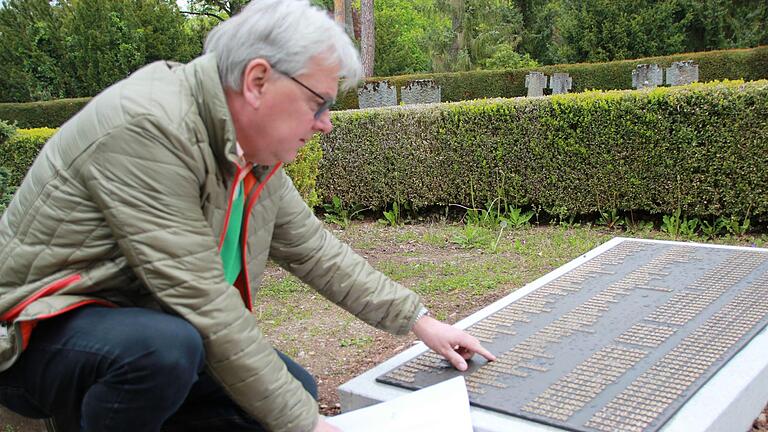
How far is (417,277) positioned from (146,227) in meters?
3.60

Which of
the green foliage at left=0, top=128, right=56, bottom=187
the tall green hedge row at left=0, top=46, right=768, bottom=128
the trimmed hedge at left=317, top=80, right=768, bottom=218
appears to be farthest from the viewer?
the tall green hedge row at left=0, top=46, right=768, bottom=128

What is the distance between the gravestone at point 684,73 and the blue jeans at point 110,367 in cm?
986

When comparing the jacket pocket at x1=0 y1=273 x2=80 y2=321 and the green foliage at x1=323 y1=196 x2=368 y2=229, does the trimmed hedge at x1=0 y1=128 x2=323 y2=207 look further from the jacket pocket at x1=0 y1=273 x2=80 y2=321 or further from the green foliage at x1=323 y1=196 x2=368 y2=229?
the jacket pocket at x1=0 y1=273 x2=80 y2=321

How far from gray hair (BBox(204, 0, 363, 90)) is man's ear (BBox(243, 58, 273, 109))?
13mm

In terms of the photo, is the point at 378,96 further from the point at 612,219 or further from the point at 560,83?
the point at 612,219

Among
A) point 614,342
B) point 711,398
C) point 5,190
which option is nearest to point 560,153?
point 614,342

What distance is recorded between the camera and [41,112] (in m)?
18.0

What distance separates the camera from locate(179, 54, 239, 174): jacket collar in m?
1.74

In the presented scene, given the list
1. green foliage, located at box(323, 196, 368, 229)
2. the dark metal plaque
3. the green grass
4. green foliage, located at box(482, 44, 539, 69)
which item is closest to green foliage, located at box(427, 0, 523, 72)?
green foliage, located at box(482, 44, 539, 69)

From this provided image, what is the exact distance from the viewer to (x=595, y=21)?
74.6ft

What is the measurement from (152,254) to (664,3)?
935 inches

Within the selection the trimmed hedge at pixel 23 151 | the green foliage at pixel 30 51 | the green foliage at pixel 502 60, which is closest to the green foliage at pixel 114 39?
the green foliage at pixel 30 51

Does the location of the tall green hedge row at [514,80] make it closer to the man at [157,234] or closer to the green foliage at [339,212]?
the green foliage at [339,212]

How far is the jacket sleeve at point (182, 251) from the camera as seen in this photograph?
5.37 ft
